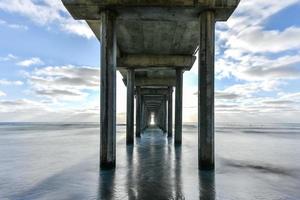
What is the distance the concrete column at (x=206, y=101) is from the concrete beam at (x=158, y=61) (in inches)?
449

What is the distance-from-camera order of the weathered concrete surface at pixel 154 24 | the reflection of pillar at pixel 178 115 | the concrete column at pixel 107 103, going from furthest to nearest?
the reflection of pillar at pixel 178 115 → the weathered concrete surface at pixel 154 24 → the concrete column at pixel 107 103

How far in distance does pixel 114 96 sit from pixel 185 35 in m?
8.37

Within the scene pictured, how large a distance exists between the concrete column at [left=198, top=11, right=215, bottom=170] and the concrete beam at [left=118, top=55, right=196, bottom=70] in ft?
37.4

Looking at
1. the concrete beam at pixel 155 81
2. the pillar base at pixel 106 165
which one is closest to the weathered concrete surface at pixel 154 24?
the pillar base at pixel 106 165

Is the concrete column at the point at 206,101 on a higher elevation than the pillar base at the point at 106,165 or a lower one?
higher

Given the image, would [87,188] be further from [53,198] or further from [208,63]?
[208,63]

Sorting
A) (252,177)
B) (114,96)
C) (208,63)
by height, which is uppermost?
(208,63)

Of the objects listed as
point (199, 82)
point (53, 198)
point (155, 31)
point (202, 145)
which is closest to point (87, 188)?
point (53, 198)

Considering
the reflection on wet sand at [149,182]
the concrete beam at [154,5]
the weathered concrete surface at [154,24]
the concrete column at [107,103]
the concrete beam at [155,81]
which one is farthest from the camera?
the concrete beam at [155,81]

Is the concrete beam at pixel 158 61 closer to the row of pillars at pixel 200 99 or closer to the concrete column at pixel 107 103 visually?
the row of pillars at pixel 200 99

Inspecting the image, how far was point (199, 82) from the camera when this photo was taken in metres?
11.6

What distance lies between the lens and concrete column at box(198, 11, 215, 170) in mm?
11398

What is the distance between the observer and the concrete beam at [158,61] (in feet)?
75.4

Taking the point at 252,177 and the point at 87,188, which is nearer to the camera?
the point at 87,188
